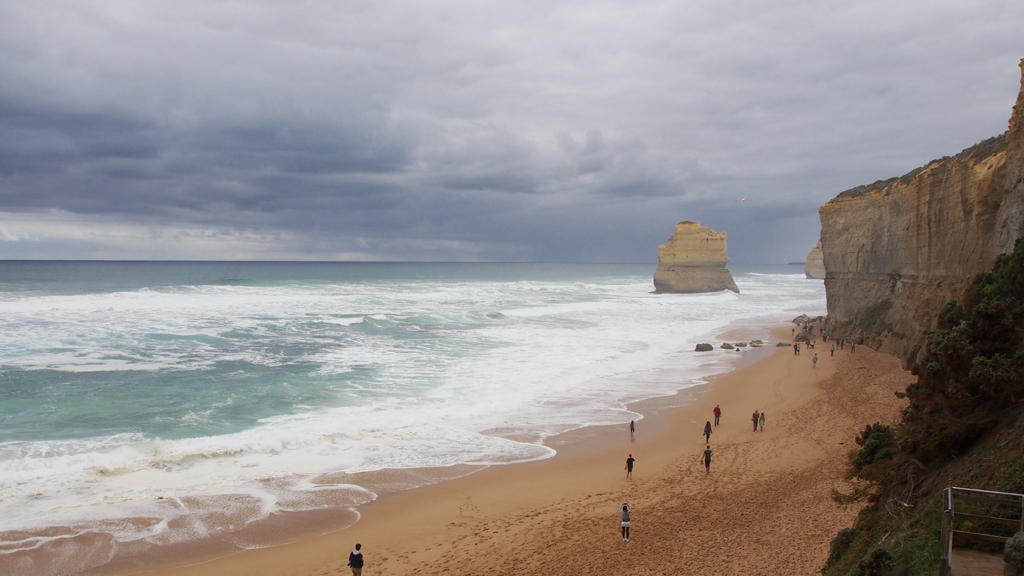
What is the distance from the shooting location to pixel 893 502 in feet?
25.1

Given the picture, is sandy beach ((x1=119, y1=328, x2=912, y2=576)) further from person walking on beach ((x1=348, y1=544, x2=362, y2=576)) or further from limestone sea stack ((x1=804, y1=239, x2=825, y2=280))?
limestone sea stack ((x1=804, y1=239, x2=825, y2=280))

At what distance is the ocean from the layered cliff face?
7.44 meters

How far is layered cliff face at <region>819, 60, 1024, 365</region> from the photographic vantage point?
1625cm

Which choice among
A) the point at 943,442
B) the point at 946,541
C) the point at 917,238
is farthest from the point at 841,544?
the point at 917,238

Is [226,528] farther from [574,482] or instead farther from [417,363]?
[417,363]

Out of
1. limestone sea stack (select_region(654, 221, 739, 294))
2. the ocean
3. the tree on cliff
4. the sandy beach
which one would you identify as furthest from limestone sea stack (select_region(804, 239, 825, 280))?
the tree on cliff

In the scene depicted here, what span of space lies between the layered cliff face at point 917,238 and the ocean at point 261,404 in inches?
293

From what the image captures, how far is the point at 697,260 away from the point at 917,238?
50.7 m

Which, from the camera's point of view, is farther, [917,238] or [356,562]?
[917,238]

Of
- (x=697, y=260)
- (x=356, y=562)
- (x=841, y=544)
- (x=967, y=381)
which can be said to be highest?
(x=697, y=260)

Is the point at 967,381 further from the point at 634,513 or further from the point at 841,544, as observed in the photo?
the point at 634,513

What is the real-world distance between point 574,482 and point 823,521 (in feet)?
16.8

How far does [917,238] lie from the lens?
941 inches

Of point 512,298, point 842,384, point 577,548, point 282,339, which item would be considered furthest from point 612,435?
point 512,298
